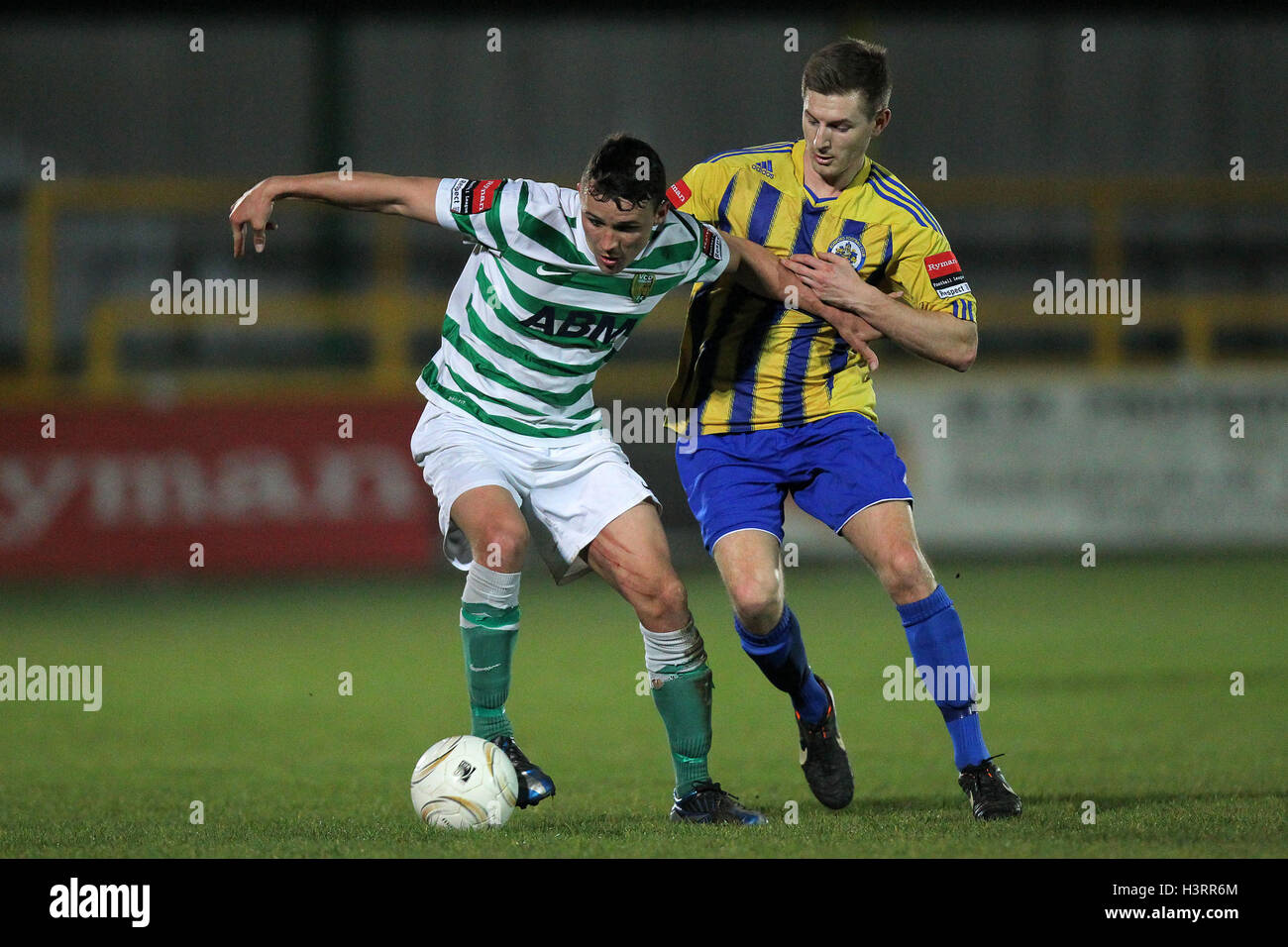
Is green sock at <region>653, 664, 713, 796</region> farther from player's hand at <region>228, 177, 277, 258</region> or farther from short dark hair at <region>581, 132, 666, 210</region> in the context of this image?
player's hand at <region>228, 177, 277, 258</region>

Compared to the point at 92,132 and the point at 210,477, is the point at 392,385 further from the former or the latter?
the point at 92,132

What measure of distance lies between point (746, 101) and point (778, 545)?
15170 mm

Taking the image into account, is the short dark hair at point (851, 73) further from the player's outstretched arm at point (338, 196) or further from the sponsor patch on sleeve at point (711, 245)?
the player's outstretched arm at point (338, 196)

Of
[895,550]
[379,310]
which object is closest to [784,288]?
[895,550]

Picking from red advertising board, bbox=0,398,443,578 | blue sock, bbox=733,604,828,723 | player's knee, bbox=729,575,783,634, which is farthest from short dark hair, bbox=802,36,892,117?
red advertising board, bbox=0,398,443,578

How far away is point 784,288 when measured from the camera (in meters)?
4.95

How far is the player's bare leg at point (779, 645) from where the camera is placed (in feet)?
16.1

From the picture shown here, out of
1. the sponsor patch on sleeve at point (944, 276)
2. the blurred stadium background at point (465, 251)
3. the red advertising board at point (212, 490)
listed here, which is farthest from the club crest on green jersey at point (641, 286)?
the blurred stadium background at point (465, 251)

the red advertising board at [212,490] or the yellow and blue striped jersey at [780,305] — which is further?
the red advertising board at [212,490]

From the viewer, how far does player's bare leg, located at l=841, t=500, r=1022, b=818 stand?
474cm

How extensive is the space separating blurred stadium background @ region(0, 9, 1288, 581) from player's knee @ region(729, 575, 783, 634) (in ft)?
25.0

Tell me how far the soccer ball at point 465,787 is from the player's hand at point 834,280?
1574mm

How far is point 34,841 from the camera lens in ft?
14.4

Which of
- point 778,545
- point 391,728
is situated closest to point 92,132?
point 391,728
